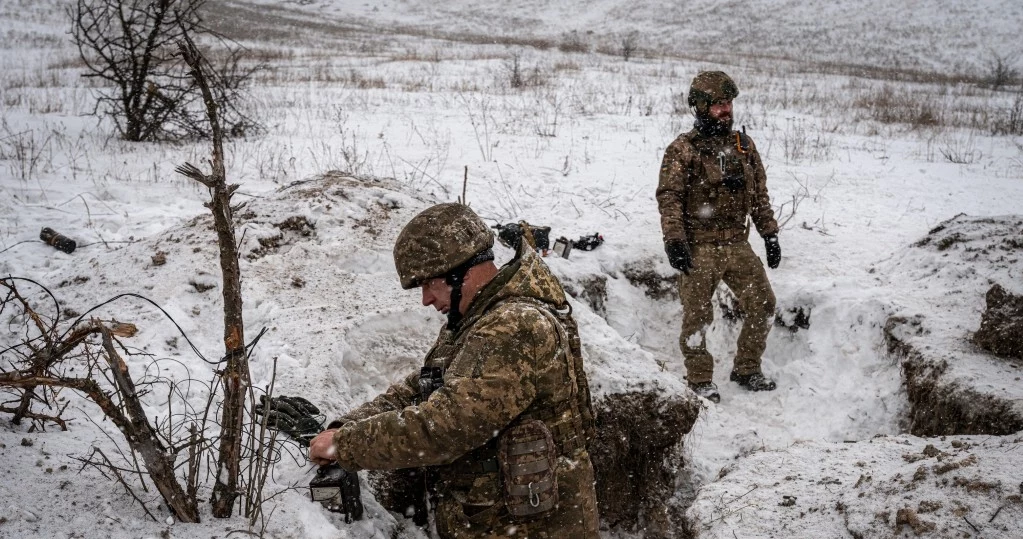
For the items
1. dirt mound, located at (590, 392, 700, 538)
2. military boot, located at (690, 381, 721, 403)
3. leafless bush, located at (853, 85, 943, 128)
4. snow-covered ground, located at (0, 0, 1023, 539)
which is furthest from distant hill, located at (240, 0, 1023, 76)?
dirt mound, located at (590, 392, 700, 538)

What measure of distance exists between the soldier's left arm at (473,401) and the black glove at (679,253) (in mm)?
2946

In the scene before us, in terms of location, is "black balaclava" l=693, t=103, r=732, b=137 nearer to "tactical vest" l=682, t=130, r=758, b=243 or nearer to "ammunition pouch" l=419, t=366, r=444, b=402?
"tactical vest" l=682, t=130, r=758, b=243

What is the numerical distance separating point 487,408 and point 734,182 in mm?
3568

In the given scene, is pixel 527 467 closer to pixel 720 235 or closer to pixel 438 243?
pixel 438 243

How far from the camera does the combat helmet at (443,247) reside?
2287mm

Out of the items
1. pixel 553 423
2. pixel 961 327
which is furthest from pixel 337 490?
pixel 961 327

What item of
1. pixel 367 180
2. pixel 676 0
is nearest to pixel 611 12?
pixel 676 0

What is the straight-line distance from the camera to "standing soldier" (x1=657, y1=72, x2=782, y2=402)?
16.1 ft

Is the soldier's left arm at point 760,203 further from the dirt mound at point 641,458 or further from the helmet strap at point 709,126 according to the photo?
the dirt mound at point 641,458

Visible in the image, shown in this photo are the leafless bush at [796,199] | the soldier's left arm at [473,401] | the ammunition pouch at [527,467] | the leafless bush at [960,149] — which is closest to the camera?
the soldier's left arm at [473,401]

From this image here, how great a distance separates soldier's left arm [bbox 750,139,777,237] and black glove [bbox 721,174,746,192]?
0.65 ft

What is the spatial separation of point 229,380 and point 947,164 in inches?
386

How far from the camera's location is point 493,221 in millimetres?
6547

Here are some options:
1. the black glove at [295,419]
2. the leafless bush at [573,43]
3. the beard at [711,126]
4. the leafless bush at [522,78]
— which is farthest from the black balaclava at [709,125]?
the leafless bush at [573,43]
